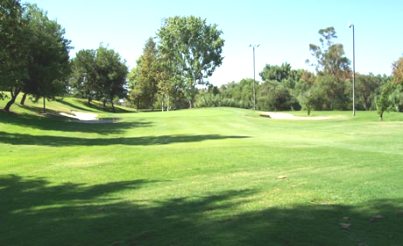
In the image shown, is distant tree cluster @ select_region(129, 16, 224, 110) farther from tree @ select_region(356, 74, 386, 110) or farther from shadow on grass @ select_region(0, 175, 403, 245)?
shadow on grass @ select_region(0, 175, 403, 245)

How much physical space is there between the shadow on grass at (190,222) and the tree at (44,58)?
3245 centimetres

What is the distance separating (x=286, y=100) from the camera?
270ft

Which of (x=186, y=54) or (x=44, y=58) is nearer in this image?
(x=44, y=58)

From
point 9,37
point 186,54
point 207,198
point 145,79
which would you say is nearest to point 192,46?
point 186,54

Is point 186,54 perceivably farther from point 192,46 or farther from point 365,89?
point 365,89

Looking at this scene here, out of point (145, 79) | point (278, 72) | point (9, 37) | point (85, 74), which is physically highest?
point (278, 72)

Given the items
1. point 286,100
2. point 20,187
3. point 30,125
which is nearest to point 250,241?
point 20,187

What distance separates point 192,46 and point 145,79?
1372 centimetres

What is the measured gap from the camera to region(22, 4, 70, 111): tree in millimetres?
39856

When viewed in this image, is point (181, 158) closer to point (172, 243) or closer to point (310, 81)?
point (172, 243)

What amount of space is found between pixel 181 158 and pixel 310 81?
87180mm

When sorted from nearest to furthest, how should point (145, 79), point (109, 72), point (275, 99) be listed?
point (109, 72) < point (275, 99) < point (145, 79)

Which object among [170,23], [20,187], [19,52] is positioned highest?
[170,23]

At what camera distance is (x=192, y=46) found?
87.2m
